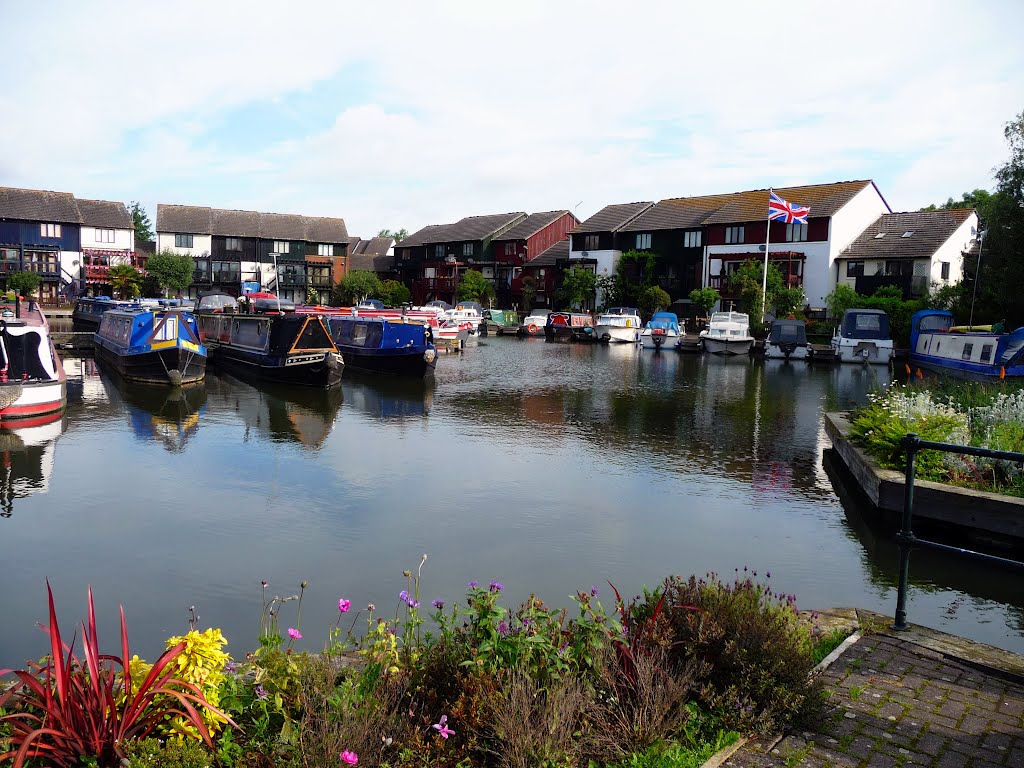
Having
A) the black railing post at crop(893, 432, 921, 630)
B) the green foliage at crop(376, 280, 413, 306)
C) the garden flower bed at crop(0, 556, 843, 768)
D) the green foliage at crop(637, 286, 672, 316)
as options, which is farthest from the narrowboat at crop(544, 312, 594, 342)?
the garden flower bed at crop(0, 556, 843, 768)

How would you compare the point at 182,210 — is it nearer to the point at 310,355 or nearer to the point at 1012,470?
the point at 310,355

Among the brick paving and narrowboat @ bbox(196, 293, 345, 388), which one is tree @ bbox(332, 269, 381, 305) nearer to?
narrowboat @ bbox(196, 293, 345, 388)

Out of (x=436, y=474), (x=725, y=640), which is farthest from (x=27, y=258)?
(x=725, y=640)

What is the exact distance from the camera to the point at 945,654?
18.7ft

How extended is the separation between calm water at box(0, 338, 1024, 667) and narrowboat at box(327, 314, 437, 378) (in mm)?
6337

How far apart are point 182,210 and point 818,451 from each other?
258ft

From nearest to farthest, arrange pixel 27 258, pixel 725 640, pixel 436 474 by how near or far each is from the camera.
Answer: pixel 725 640
pixel 436 474
pixel 27 258

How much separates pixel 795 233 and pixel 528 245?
1146 inches

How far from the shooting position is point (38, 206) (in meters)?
73.4

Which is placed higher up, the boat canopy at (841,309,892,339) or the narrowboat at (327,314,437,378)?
the boat canopy at (841,309,892,339)

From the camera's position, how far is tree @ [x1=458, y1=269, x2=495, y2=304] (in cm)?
7700

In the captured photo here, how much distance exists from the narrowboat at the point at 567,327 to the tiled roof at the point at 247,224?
3584 cm

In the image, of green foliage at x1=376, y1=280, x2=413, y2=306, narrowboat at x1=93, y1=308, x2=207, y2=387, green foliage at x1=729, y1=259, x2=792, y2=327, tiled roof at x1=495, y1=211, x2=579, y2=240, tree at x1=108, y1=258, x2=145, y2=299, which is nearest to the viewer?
narrowboat at x1=93, y1=308, x2=207, y2=387

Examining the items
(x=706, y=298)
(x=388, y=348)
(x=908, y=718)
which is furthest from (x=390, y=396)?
(x=706, y=298)
